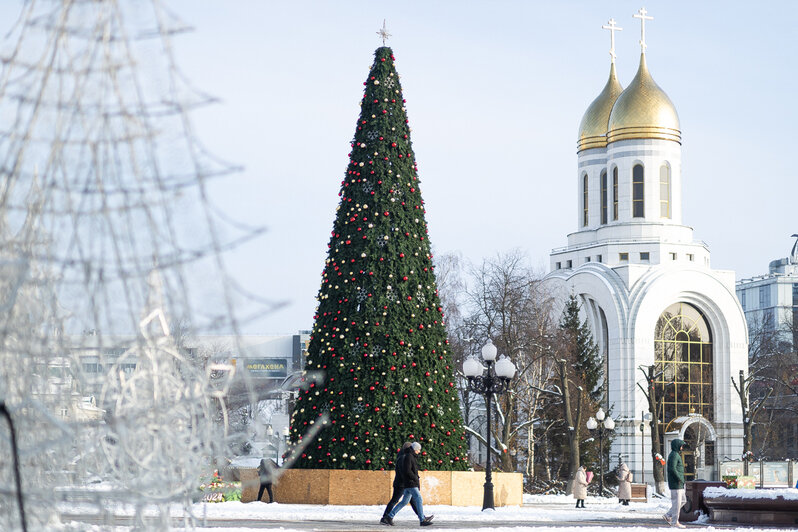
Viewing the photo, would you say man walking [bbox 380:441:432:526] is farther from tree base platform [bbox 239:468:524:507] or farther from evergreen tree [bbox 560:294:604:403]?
evergreen tree [bbox 560:294:604:403]

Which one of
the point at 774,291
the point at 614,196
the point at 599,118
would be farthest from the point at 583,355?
the point at 774,291

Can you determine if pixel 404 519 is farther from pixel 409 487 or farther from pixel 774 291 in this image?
pixel 774 291

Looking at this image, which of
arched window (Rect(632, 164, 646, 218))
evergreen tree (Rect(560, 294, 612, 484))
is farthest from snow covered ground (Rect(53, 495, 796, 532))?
arched window (Rect(632, 164, 646, 218))

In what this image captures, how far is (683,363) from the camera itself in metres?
52.9

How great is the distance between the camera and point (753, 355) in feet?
224

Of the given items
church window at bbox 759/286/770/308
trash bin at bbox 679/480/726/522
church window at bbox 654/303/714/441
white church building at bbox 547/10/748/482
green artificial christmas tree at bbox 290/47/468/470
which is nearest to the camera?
trash bin at bbox 679/480/726/522

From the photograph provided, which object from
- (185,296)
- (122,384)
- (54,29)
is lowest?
(122,384)

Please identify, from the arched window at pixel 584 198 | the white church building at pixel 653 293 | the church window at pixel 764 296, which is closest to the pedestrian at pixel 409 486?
the white church building at pixel 653 293

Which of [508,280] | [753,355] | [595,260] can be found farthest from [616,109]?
[753,355]

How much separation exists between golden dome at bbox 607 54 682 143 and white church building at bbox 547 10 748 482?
5 centimetres

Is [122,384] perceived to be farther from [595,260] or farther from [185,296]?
[595,260]

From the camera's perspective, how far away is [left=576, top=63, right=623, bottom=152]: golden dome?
57344 millimetres

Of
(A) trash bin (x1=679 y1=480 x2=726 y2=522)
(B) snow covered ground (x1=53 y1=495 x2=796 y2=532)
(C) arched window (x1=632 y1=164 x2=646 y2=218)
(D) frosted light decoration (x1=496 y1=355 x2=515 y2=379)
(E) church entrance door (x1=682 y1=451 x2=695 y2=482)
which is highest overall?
(C) arched window (x1=632 y1=164 x2=646 y2=218)

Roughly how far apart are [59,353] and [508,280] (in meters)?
39.6
